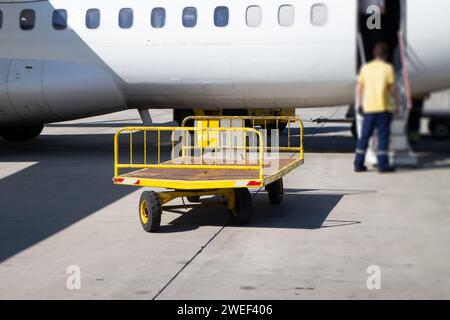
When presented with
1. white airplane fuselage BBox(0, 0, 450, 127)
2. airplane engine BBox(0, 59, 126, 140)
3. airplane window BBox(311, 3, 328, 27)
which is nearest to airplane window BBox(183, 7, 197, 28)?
white airplane fuselage BBox(0, 0, 450, 127)

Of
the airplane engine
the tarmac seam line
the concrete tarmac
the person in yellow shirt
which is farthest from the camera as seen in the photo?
the airplane engine

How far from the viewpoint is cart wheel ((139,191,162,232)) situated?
490 inches

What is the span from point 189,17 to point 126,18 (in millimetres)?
2182

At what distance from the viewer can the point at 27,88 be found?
1961cm

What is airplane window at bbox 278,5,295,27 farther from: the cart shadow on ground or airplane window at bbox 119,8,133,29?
airplane window at bbox 119,8,133,29

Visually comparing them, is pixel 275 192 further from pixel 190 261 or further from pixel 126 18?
pixel 126 18

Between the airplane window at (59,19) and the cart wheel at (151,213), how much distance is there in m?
7.92

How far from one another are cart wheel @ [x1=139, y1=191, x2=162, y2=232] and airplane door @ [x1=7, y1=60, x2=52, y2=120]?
7.65 metres

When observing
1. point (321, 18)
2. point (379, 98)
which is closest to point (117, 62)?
point (321, 18)

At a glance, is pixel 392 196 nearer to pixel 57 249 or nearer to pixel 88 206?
pixel 57 249

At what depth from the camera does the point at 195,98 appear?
48.9 ft

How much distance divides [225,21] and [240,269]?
24.5 ft

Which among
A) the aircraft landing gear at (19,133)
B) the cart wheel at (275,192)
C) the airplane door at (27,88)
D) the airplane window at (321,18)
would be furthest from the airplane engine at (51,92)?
the airplane window at (321,18)

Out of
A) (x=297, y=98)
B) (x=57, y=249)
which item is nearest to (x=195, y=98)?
(x=57, y=249)
